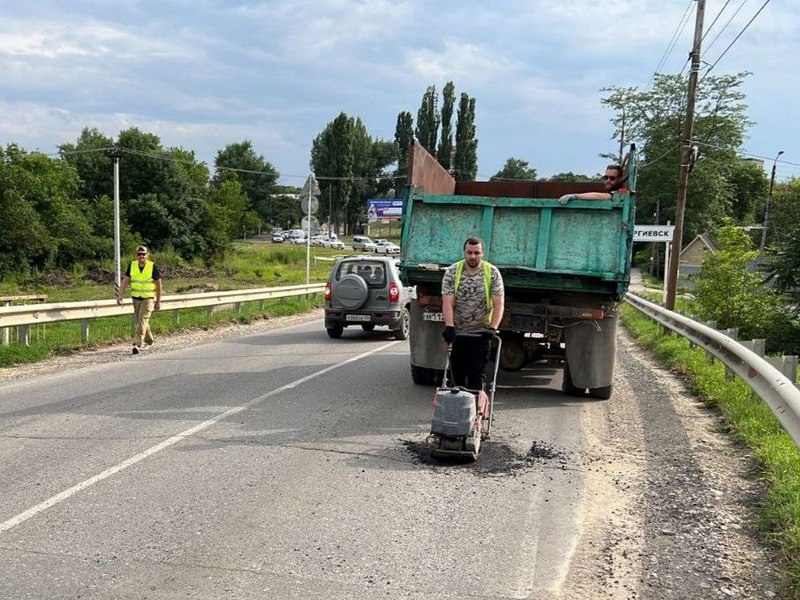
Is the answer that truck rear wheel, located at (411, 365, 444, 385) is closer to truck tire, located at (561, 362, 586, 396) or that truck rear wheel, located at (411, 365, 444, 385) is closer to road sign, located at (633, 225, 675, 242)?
truck tire, located at (561, 362, 586, 396)

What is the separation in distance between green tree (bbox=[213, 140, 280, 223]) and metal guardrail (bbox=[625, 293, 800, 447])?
3890 inches

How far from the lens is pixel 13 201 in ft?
134

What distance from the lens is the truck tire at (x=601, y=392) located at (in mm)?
9281

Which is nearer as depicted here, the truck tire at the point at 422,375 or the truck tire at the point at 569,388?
the truck tire at the point at 569,388

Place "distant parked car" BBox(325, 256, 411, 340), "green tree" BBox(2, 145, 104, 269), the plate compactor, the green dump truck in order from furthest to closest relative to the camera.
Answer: "green tree" BBox(2, 145, 104, 269), "distant parked car" BBox(325, 256, 411, 340), the green dump truck, the plate compactor

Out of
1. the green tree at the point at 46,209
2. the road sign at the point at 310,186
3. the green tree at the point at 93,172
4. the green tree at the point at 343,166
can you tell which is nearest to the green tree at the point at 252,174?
the green tree at the point at 343,166

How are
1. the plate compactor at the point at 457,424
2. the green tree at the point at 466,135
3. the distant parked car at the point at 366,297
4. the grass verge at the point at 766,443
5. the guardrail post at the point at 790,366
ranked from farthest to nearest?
1. the green tree at the point at 466,135
2. the distant parked car at the point at 366,297
3. the guardrail post at the point at 790,366
4. the plate compactor at the point at 457,424
5. the grass verge at the point at 766,443

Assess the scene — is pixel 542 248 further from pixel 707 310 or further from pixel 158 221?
pixel 158 221

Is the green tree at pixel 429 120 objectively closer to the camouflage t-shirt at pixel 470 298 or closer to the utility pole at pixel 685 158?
the utility pole at pixel 685 158

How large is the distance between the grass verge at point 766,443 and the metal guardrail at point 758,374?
35 cm

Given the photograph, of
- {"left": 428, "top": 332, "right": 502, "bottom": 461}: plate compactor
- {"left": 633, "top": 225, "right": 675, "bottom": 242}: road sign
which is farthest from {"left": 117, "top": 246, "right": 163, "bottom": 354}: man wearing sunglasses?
{"left": 633, "top": 225, "right": 675, "bottom": 242}: road sign

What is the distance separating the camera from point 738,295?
1933cm

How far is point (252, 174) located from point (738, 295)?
106294 millimetres

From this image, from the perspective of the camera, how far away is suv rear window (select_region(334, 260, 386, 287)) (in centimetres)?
1622
